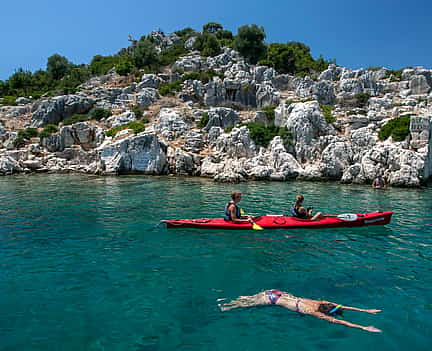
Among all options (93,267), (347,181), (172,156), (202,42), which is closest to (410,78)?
(347,181)

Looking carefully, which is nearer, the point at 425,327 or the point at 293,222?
the point at 425,327

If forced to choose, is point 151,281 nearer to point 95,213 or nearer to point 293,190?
point 95,213

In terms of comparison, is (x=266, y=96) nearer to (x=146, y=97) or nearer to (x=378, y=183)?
(x=146, y=97)

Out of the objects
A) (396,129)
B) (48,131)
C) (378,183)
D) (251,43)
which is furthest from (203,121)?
(251,43)

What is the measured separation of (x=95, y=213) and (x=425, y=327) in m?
12.2

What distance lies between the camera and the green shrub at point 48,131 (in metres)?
35.2

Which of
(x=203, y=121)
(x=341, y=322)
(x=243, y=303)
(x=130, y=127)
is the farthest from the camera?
(x=203, y=121)

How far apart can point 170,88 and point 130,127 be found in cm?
1287

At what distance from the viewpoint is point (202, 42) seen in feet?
208

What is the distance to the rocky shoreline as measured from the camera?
25.2 m

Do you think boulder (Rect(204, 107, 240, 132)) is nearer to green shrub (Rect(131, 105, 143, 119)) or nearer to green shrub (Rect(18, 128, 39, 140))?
green shrub (Rect(131, 105, 143, 119))

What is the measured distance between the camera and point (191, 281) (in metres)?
6.54

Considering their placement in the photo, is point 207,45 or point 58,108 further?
point 207,45

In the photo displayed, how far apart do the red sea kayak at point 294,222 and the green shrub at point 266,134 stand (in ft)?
58.9
